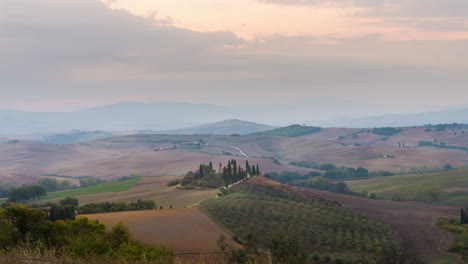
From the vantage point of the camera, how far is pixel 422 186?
136 metres

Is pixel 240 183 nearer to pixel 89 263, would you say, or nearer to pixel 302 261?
pixel 302 261

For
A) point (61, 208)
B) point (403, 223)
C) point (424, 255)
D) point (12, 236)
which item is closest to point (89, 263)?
point (12, 236)

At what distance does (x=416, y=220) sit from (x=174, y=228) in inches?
2245

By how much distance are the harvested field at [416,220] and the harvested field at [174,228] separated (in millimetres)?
29161

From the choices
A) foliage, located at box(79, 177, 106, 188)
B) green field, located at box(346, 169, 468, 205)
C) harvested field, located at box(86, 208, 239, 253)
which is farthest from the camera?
foliage, located at box(79, 177, 106, 188)

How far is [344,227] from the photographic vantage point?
2697 inches

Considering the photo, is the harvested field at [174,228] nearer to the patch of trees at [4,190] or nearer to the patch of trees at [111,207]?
the patch of trees at [111,207]

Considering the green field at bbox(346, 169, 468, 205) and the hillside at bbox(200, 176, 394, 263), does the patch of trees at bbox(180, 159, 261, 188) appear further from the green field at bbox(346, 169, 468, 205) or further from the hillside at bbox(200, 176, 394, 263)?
the green field at bbox(346, 169, 468, 205)

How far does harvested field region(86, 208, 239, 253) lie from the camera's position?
49375 mm

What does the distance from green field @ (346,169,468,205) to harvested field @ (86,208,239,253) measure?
84189 millimetres

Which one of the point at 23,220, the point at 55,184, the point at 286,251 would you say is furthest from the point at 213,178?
the point at 55,184

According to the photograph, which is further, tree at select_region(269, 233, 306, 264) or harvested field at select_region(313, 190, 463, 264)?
harvested field at select_region(313, 190, 463, 264)

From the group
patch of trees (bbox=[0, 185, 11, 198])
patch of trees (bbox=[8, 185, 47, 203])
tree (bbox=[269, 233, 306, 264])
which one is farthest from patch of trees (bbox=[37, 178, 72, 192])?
tree (bbox=[269, 233, 306, 264])

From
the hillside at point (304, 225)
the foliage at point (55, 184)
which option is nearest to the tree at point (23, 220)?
the hillside at point (304, 225)
